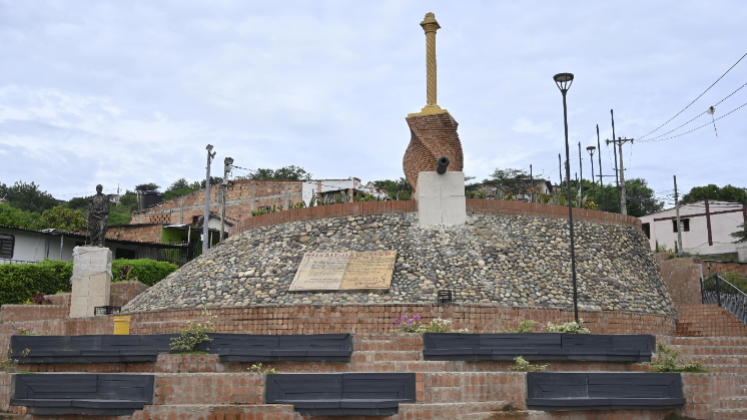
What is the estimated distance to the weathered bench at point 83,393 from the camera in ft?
29.4

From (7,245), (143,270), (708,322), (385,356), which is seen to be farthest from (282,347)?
(7,245)

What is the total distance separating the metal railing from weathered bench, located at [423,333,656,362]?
6687 mm

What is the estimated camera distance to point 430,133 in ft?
61.2

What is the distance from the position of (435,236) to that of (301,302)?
4.12 metres

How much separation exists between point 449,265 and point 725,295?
7051mm

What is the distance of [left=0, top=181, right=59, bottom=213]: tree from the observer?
5312cm

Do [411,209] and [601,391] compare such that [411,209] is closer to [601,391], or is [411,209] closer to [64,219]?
[601,391]

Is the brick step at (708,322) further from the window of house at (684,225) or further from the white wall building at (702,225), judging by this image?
the window of house at (684,225)

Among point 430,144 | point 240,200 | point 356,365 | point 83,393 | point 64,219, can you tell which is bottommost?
point 83,393

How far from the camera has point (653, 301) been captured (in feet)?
54.2

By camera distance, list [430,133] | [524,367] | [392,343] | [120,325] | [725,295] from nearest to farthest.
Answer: [524,367] → [392,343] → [120,325] → [725,295] → [430,133]

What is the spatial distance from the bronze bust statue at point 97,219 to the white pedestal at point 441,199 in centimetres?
859

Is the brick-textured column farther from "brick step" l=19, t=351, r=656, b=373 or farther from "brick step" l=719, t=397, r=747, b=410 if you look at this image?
"brick step" l=719, t=397, r=747, b=410

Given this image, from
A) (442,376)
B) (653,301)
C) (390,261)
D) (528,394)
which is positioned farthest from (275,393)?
(653,301)
